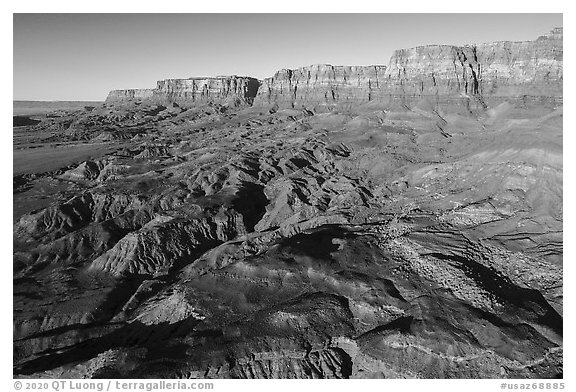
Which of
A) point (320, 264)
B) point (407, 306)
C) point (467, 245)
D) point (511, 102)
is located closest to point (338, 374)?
point (407, 306)

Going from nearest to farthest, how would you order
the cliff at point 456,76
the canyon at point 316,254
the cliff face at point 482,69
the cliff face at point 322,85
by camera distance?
the canyon at point 316,254 → the cliff face at point 482,69 → the cliff at point 456,76 → the cliff face at point 322,85

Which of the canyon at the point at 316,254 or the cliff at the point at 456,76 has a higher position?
the cliff at the point at 456,76

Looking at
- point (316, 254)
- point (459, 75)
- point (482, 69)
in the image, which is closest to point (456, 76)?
point (459, 75)

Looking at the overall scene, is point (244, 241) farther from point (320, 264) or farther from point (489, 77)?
point (489, 77)

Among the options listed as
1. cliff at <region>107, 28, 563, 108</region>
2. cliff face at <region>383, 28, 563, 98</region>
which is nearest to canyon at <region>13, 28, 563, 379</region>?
cliff face at <region>383, 28, 563, 98</region>

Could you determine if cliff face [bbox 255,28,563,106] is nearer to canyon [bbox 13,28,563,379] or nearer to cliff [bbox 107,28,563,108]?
cliff [bbox 107,28,563,108]

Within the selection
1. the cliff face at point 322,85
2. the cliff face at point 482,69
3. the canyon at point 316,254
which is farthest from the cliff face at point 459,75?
the canyon at point 316,254

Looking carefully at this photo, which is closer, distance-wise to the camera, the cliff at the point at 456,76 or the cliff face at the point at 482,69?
the cliff face at the point at 482,69

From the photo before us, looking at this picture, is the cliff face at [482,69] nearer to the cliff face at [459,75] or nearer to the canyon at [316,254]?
the cliff face at [459,75]

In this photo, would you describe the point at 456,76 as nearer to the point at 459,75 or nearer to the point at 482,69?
the point at 459,75
